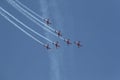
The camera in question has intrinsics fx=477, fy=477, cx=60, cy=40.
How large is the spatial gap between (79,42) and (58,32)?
5786 millimetres

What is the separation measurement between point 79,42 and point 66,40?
318 cm

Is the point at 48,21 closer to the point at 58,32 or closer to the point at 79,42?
the point at 58,32

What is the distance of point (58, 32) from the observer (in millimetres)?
85000

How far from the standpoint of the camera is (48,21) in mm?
84125

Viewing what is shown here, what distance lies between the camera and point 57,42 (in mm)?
85625

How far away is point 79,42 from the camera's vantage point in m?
88.9

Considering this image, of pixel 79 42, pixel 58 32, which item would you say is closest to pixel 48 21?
pixel 58 32

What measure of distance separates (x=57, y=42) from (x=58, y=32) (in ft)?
6.23

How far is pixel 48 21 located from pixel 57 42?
430 centimetres

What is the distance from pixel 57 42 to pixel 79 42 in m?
5.22

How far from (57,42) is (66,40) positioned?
209cm

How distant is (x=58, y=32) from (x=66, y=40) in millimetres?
2768
